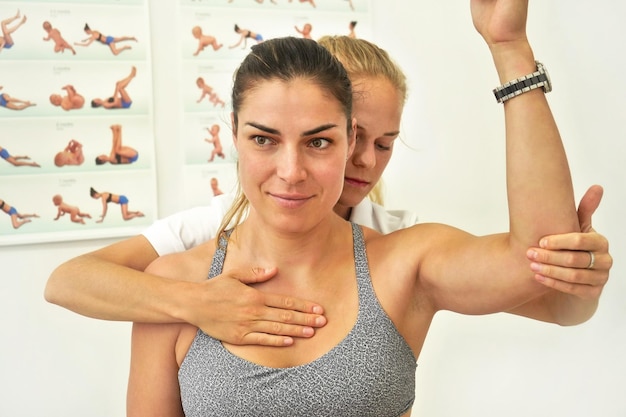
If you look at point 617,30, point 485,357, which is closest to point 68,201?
point 485,357

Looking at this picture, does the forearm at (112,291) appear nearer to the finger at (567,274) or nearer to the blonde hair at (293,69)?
the blonde hair at (293,69)

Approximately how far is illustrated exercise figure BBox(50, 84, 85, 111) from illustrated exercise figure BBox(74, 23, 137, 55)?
0.13 m

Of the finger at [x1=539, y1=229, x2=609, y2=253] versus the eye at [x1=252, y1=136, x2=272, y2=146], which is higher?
the eye at [x1=252, y1=136, x2=272, y2=146]

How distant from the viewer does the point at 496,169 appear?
7.71 feet

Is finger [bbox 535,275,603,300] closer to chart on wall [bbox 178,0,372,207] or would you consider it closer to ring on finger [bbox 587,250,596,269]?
ring on finger [bbox 587,250,596,269]

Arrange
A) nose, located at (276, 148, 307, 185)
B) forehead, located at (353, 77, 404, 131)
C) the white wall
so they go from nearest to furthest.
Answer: nose, located at (276, 148, 307, 185) < forehead, located at (353, 77, 404, 131) < the white wall

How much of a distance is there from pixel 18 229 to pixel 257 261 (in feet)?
3.22

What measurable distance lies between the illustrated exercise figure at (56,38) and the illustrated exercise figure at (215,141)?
1.52 ft

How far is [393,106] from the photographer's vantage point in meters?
1.40

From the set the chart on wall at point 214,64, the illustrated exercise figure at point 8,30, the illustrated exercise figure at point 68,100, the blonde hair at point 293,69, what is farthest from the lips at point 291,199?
the illustrated exercise figure at point 8,30

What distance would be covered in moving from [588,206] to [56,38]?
153 centimetres

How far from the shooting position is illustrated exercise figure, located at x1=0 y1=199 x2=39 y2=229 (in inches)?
74.5

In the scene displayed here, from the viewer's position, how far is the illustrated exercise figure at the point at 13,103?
1.87 m

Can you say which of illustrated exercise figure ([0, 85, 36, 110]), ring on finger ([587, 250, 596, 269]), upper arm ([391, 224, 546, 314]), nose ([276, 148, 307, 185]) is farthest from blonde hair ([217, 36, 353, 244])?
illustrated exercise figure ([0, 85, 36, 110])
